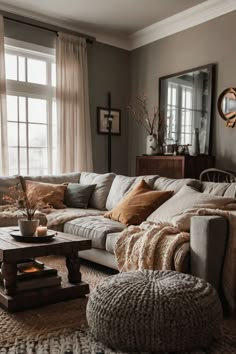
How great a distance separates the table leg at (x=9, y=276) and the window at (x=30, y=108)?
2970mm

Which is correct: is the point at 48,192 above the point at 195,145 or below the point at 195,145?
below

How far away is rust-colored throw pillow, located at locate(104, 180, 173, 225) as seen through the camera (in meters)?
3.34

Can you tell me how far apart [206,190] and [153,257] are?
3.24 ft

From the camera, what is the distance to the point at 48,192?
429 centimetres

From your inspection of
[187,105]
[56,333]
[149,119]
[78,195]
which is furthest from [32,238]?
[149,119]

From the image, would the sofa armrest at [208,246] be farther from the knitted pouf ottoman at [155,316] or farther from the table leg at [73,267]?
the table leg at [73,267]

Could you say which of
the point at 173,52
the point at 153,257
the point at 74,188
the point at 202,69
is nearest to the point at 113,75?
the point at 173,52

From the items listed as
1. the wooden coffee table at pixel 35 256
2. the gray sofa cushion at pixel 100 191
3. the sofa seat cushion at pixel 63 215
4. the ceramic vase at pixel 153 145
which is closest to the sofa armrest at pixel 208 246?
the wooden coffee table at pixel 35 256

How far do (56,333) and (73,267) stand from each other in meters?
0.64

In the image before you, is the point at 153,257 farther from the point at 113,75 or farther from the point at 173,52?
the point at 113,75

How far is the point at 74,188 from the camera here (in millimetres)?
4469

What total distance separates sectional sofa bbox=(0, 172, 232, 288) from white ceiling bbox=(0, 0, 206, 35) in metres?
2.13

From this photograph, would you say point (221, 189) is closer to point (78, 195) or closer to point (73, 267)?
point (73, 267)

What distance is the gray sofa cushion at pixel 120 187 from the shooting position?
3.91m
